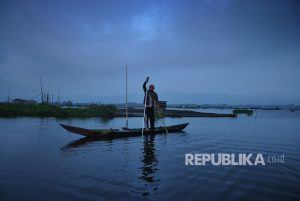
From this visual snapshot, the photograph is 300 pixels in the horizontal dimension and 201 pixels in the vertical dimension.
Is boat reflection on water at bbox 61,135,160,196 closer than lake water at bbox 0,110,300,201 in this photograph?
No

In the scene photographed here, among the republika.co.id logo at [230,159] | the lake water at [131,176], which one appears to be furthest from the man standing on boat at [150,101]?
the republika.co.id logo at [230,159]

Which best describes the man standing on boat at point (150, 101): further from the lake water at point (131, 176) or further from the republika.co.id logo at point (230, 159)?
the republika.co.id logo at point (230, 159)

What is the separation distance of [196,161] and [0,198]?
22.3 ft

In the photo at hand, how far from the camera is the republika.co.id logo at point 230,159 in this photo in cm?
999

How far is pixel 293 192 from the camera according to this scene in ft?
22.2

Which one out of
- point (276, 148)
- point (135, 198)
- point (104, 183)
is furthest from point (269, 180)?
point (276, 148)

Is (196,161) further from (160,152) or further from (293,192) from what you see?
(293,192)

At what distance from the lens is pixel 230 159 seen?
35.6 ft

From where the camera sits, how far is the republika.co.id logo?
393 inches

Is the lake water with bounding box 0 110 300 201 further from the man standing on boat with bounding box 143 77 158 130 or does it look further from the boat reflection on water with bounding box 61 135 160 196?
the man standing on boat with bounding box 143 77 158 130

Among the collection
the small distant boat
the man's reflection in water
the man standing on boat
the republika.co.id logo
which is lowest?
the republika.co.id logo

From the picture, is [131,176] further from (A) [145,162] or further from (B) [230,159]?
(B) [230,159]

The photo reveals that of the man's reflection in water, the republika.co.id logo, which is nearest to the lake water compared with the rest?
the man's reflection in water

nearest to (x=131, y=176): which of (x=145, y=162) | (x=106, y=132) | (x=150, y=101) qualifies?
(x=145, y=162)
